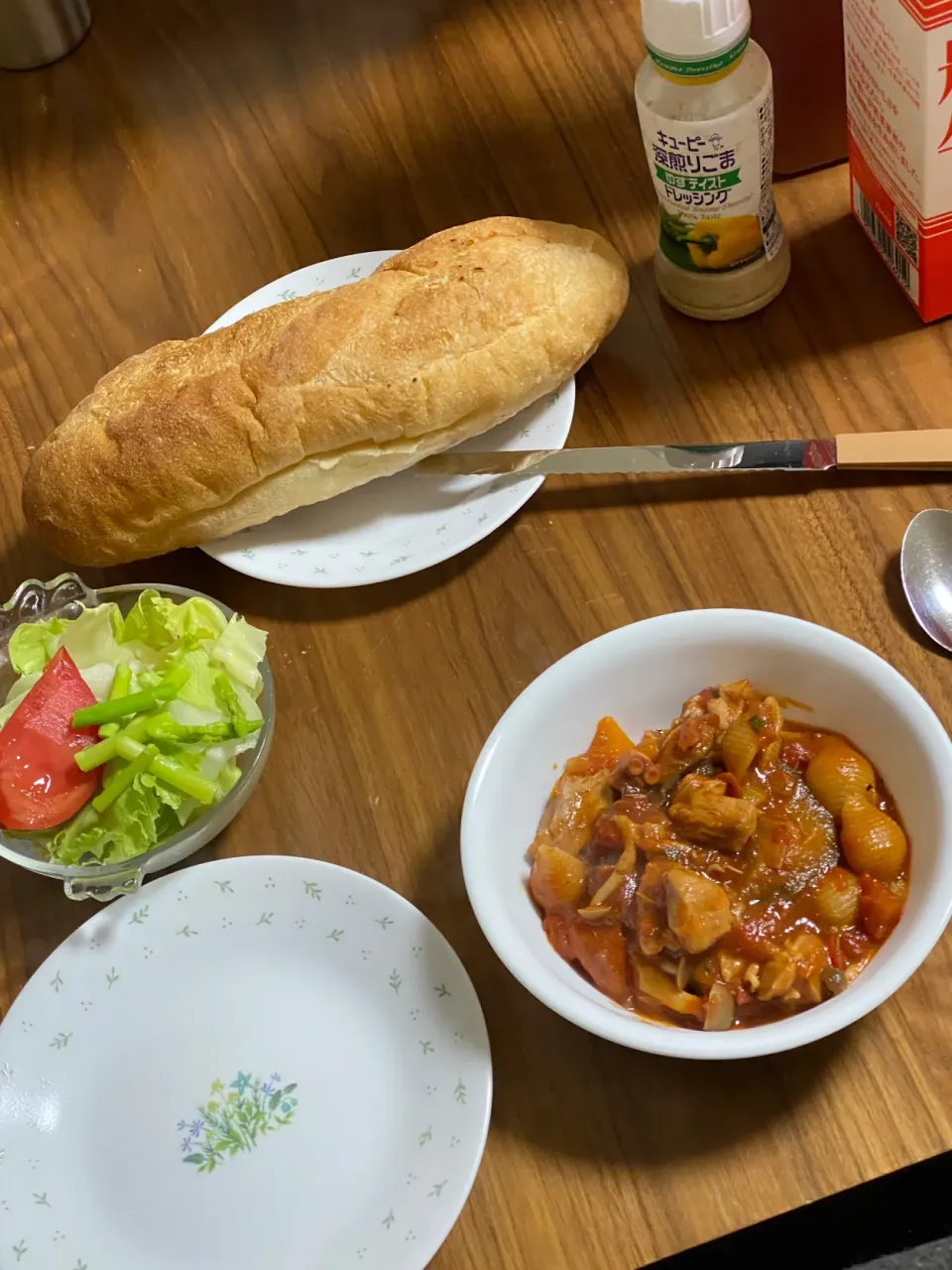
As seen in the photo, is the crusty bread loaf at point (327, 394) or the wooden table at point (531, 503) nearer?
the wooden table at point (531, 503)

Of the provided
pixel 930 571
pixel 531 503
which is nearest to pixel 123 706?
pixel 531 503

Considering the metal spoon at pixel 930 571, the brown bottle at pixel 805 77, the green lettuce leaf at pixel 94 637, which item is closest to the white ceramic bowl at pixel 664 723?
the metal spoon at pixel 930 571

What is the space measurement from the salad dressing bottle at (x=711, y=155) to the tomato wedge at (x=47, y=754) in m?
0.62

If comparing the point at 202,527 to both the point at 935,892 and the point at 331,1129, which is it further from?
the point at 935,892

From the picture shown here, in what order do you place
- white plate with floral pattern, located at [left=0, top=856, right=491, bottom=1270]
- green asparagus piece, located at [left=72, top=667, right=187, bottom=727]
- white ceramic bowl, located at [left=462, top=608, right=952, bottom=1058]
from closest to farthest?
white ceramic bowl, located at [left=462, top=608, right=952, bottom=1058] → white plate with floral pattern, located at [left=0, top=856, right=491, bottom=1270] → green asparagus piece, located at [left=72, top=667, right=187, bottom=727]

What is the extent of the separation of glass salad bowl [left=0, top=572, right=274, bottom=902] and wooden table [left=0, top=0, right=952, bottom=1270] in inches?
1.6

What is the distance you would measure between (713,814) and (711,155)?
20.3 inches

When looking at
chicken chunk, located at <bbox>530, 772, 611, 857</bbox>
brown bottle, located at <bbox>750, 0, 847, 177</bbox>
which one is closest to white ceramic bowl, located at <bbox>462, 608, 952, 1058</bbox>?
chicken chunk, located at <bbox>530, 772, 611, 857</bbox>

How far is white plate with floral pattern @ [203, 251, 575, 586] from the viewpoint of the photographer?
3.17 feet

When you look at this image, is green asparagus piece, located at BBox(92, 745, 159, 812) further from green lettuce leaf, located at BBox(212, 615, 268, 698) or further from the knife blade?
the knife blade

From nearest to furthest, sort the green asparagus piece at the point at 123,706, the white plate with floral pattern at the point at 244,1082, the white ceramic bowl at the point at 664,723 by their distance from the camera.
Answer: the white ceramic bowl at the point at 664,723 < the white plate with floral pattern at the point at 244,1082 < the green asparagus piece at the point at 123,706

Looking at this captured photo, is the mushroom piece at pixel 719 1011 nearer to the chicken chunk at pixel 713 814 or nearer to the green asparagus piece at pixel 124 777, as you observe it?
the chicken chunk at pixel 713 814

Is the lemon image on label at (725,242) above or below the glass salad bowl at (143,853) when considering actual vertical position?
above

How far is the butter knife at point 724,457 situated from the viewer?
927 millimetres
